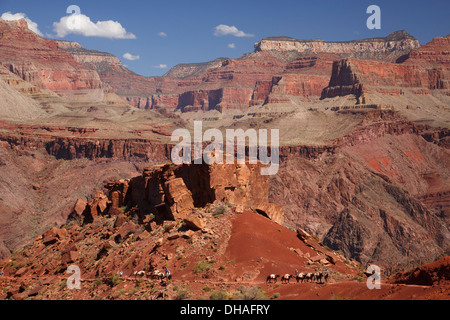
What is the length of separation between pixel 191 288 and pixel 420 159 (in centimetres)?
14497

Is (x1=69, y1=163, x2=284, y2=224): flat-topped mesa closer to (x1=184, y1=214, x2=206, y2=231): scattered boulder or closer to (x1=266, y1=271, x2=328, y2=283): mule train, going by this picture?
(x1=184, y1=214, x2=206, y2=231): scattered boulder

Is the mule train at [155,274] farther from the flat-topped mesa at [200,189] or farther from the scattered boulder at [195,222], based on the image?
the flat-topped mesa at [200,189]

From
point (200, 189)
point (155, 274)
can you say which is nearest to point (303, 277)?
point (155, 274)

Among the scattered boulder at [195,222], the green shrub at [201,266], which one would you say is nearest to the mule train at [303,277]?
the green shrub at [201,266]

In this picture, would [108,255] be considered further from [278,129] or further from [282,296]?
[278,129]

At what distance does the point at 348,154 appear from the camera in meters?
138

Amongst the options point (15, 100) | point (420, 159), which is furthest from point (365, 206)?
point (15, 100)

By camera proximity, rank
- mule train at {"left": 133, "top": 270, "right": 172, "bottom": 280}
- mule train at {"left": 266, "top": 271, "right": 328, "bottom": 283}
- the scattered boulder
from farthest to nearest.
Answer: the scattered boulder → mule train at {"left": 133, "top": 270, "right": 172, "bottom": 280} → mule train at {"left": 266, "top": 271, "right": 328, "bottom": 283}

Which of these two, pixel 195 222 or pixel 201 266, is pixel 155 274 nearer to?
pixel 201 266

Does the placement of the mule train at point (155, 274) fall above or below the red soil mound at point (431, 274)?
below

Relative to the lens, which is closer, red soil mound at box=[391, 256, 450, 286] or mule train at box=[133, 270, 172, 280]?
red soil mound at box=[391, 256, 450, 286]

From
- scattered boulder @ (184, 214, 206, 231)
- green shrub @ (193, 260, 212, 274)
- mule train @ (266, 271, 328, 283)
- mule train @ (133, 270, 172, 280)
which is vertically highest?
scattered boulder @ (184, 214, 206, 231)

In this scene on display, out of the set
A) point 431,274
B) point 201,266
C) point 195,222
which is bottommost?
point 201,266

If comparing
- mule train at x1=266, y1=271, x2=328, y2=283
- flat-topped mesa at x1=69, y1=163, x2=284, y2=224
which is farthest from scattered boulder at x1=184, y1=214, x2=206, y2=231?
mule train at x1=266, y1=271, x2=328, y2=283
